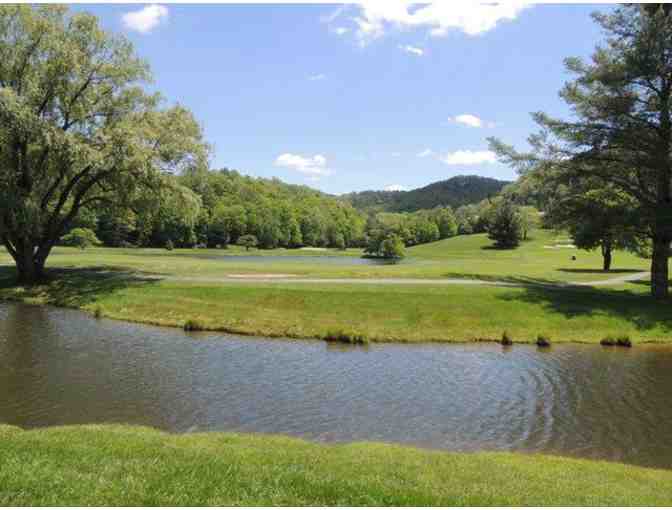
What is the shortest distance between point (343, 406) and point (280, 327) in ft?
34.5

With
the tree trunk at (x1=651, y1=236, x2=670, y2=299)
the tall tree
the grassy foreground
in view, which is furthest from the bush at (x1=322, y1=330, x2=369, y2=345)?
the tree trunk at (x1=651, y1=236, x2=670, y2=299)

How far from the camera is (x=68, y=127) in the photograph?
3425 centimetres

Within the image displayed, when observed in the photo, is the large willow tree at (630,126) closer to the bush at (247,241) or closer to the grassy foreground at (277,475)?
the grassy foreground at (277,475)

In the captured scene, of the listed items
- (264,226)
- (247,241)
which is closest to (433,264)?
(247,241)

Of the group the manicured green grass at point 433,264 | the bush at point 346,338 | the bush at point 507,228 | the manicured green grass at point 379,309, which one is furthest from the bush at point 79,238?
the bush at point 507,228

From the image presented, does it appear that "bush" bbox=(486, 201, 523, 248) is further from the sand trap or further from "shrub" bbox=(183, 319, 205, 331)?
"shrub" bbox=(183, 319, 205, 331)

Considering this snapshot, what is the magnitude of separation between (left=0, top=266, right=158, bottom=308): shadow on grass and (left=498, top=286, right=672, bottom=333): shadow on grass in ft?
81.9

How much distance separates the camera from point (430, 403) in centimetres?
1577

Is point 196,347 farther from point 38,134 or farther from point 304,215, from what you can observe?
point 304,215

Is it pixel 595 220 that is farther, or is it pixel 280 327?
pixel 595 220

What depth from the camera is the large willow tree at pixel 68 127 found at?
3123cm

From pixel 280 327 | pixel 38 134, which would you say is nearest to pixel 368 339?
pixel 280 327

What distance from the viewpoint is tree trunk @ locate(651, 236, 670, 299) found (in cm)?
3166

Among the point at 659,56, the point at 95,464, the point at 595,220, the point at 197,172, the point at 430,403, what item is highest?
the point at 659,56
